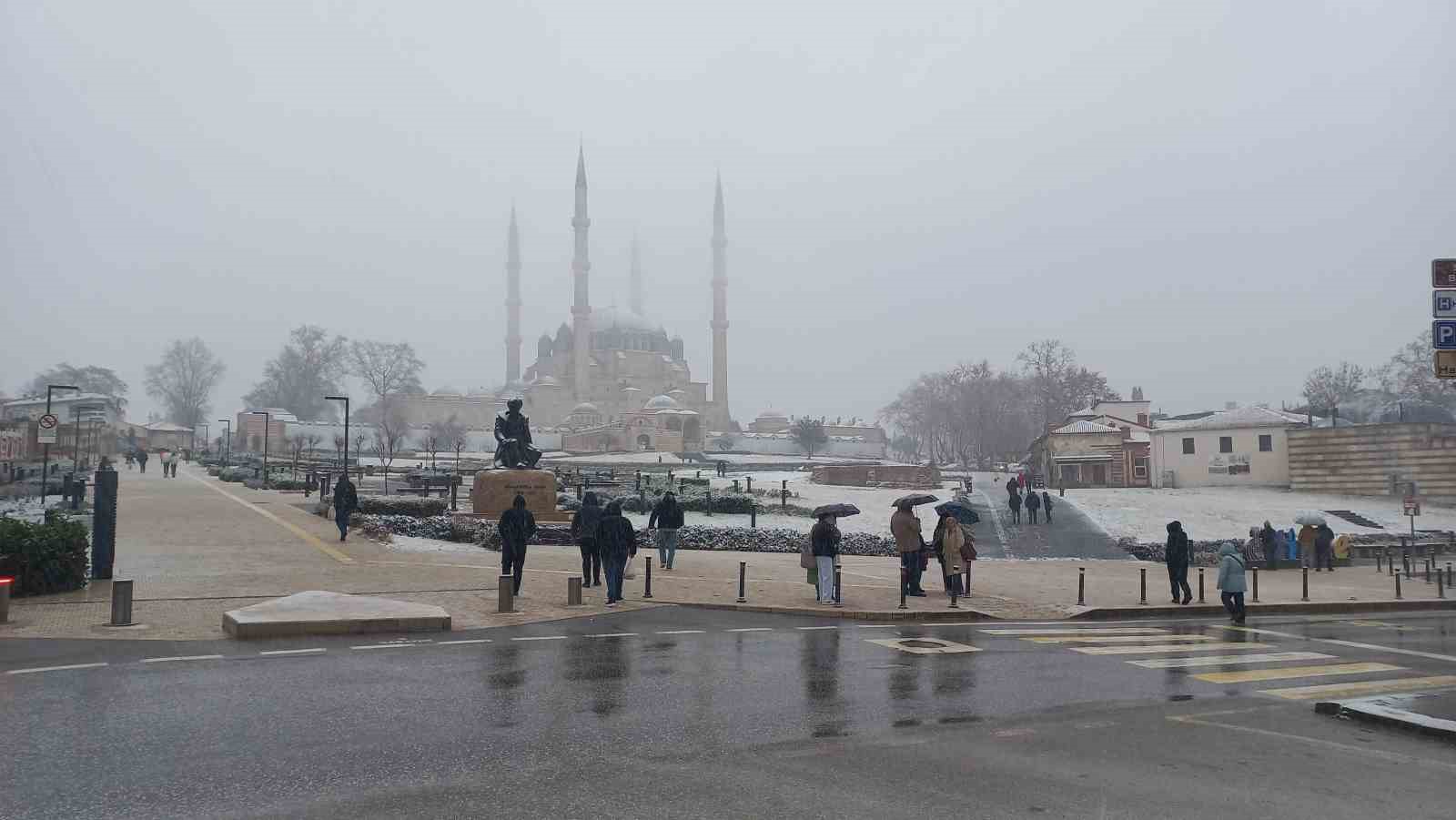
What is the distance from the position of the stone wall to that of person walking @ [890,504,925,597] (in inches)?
1442

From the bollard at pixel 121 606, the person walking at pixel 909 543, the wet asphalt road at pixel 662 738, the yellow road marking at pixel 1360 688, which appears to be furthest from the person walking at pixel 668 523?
the yellow road marking at pixel 1360 688

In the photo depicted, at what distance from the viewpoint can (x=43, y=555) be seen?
13.4 metres

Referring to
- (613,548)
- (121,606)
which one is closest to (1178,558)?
(613,548)

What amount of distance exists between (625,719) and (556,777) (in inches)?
60.6

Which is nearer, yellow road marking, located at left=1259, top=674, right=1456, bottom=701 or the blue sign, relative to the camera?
yellow road marking, located at left=1259, top=674, right=1456, bottom=701

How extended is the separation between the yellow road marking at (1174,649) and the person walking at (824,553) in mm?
4155

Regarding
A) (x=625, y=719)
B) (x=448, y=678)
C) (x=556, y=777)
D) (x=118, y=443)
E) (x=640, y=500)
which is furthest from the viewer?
(x=118, y=443)

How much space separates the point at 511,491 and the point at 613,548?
13.7m

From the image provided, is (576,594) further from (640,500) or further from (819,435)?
(819,435)

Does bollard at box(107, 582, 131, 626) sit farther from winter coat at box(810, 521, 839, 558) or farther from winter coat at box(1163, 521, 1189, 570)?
winter coat at box(1163, 521, 1189, 570)

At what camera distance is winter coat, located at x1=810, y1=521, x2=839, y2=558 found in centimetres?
1469

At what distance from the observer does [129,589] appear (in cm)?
1105

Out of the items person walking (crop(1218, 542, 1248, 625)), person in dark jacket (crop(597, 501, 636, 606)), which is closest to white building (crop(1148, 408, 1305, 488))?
person walking (crop(1218, 542, 1248, 625))

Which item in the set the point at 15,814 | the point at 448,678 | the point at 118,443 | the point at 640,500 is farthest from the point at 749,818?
the point at 118,443
